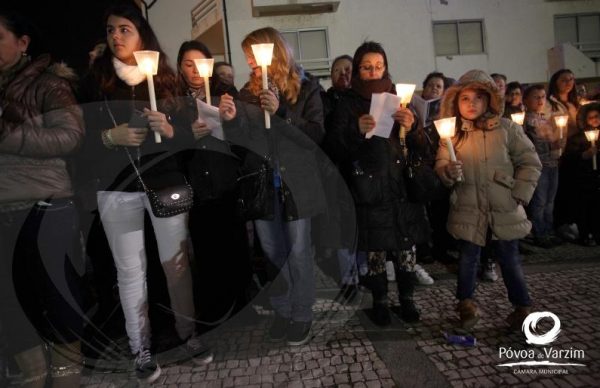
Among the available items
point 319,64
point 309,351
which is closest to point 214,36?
point 319,64

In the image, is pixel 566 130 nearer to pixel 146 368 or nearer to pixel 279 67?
pixel 279 67

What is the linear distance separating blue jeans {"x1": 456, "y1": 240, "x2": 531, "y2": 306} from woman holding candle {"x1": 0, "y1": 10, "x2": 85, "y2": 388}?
9.12 ft

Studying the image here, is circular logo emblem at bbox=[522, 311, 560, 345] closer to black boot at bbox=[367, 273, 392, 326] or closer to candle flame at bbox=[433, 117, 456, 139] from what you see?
black boot at bbox=[367, 273, 392, 326]

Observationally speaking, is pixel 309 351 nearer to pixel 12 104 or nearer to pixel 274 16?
pixel 12 104

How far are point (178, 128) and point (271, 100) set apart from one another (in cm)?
71

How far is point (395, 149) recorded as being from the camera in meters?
3.12

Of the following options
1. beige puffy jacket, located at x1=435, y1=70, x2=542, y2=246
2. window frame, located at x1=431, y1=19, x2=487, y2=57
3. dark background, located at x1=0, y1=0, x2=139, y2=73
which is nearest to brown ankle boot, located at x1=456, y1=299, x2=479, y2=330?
beige puffy jacket, located at x1=435, y1=70, x2=542, y2=246

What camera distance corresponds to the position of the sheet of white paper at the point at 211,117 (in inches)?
103

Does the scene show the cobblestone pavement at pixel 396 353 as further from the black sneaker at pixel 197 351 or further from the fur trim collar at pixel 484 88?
the fur trim collar at pixel 484 88

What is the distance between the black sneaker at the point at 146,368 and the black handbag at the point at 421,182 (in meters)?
2.28

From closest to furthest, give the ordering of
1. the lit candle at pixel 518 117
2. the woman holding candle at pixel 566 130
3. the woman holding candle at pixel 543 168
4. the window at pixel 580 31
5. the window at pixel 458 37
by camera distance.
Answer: the lit candle at pixel 518 117
the woman holding candle at pixel 543 168
the woman holding candle at pixel 566 130
the window at pixel 458 37
the window at pixel 580 31

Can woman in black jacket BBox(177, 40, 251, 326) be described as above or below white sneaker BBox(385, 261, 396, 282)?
above

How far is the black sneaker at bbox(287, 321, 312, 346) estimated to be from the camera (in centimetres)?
293

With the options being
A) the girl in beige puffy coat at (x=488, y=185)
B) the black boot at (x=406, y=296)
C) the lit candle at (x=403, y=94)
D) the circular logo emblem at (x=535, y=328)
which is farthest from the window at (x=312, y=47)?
the circular logo emblem at (x=535, y=328)
